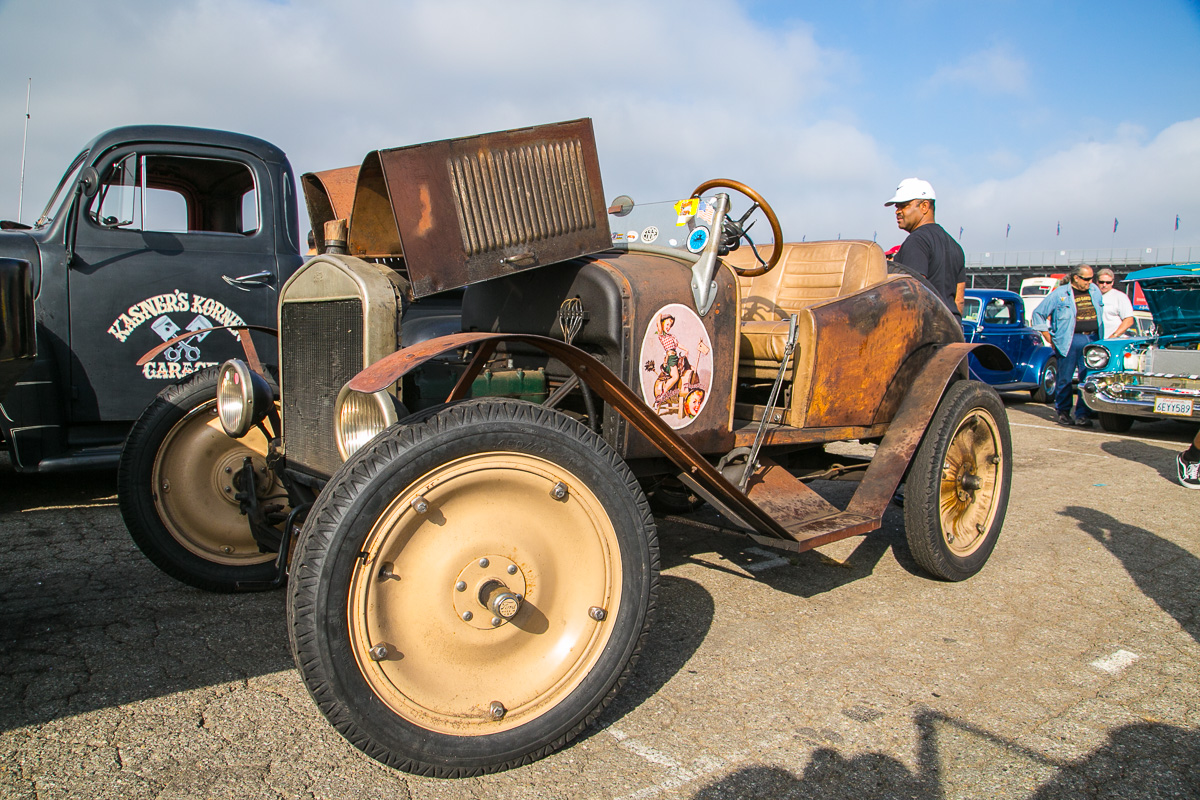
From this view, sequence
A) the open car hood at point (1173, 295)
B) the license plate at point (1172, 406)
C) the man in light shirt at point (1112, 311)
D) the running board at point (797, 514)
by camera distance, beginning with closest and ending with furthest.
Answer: the running board at point (797, 514), the license plate at point (1172, 406), the open car hood at point (1173, 295), the man in light shirt at point (1112, 311)

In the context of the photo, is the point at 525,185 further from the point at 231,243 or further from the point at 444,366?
the point at 231,243

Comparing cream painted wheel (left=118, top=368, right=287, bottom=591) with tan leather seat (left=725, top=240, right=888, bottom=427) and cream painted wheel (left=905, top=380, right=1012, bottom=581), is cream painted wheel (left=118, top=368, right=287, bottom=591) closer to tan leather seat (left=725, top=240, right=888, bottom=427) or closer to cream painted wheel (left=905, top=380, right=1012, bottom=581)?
tan leather seat (left=725, top=240, right=888, bottom=427)

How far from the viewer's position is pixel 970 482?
3520 mm

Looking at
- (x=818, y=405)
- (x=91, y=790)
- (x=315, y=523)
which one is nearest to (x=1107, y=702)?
(x=818, y=405)

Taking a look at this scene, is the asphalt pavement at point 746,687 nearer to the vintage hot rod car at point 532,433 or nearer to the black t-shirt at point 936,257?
the vintage hot rod car at point 532,433

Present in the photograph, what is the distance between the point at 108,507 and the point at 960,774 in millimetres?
4737

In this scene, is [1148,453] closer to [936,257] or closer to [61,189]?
[936,257]

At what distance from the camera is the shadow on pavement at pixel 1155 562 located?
321cm

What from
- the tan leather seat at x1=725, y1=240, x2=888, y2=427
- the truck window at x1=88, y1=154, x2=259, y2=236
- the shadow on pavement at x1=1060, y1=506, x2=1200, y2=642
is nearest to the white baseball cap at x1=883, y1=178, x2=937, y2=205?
the tan leather seat at x1=725, y1=240, x2=888, y2=427

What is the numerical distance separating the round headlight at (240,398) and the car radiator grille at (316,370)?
0.38 ft

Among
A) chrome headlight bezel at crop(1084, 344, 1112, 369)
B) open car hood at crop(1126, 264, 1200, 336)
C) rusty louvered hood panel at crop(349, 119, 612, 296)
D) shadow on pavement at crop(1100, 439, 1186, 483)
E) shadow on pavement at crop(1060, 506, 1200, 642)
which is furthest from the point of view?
chrome headlight bezel at crop(1084, 344, 1112, 369)

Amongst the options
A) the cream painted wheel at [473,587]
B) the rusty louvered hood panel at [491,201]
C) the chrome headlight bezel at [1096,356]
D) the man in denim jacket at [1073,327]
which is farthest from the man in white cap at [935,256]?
the man in denim jacket at [1073,327]

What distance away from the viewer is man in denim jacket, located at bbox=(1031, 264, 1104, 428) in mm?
8977

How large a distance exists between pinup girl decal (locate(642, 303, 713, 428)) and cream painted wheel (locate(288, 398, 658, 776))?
22.7 inches
